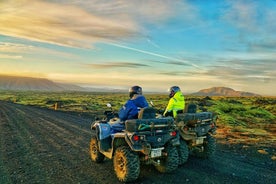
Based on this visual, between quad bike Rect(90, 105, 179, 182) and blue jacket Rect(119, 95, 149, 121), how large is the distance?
1.19 ft

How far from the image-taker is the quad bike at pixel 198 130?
9008mm

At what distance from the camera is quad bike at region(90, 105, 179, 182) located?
7.05 metres

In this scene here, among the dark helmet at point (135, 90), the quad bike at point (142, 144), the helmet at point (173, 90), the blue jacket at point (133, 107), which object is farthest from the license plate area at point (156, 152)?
the helmet at point (173, 90)

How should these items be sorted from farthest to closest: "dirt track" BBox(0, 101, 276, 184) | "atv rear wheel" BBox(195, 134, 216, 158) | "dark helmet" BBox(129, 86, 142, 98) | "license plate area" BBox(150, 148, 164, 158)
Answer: "atv rear wheel" BBox(195, 134, 216, 158) < "dark helmet" BBox(129, 86, 142, 98) < "dirt track" BBox(0, 101, 276, 184) < "license plate area" BBox(150, 148, 164, 158)

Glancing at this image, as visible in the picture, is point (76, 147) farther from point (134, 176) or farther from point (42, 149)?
point (134, 176)

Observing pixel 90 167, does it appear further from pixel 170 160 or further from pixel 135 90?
pixel 135 90

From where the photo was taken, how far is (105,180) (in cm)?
746

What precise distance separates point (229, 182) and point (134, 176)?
8.30 ft

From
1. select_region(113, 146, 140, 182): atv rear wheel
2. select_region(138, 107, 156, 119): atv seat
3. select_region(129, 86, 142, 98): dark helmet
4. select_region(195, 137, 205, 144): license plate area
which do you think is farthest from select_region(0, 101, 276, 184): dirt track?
select_region(129, 86, 142, 98): dark helmet

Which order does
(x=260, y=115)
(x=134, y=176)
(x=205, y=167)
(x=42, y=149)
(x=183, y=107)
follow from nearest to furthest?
(x=134, y=176)
(x=205, y=167)
(x=183, y=107)
(x=42, y=149)
(x=260, y=115)

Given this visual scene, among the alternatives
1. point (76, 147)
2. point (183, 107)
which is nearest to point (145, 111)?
point (183, 107)

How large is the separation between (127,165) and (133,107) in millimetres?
1582

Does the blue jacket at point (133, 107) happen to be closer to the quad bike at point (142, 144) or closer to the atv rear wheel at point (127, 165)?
the quad bike at point (142, 144)

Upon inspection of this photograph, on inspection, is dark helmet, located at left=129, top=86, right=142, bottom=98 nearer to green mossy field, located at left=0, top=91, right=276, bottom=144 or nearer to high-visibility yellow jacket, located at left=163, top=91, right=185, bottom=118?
high-visibility yellow jacket, located at left=163, top=91, right=185, bottom=118
